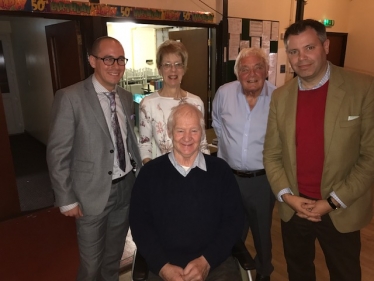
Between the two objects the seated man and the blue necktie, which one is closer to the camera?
the seated man

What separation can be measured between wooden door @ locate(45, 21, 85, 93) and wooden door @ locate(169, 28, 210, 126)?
188cm

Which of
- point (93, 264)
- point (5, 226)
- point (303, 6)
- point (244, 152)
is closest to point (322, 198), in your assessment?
point (244, 152)

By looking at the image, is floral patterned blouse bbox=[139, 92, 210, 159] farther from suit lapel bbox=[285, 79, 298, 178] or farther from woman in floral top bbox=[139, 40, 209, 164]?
suit lapel bbox=[285, 79, 298, 178]

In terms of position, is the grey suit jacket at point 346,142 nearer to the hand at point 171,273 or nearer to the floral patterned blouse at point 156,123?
the floral patterned blouse at point 156,123

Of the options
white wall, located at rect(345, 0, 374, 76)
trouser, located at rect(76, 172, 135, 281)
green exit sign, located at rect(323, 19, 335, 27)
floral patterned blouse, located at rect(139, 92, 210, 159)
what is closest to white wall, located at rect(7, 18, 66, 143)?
floral patterned blouse, located at rect(139, 92, 210, 159)

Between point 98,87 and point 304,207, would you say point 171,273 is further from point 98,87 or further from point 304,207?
point 98,87

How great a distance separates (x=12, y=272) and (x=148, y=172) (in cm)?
157

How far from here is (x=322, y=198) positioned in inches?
62.3

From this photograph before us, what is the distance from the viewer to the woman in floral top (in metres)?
1.89

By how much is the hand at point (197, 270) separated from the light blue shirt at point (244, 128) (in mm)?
699

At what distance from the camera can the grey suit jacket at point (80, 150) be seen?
1.63m

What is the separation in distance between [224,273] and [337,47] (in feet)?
20.2

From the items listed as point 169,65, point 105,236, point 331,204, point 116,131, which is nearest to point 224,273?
point 331,204

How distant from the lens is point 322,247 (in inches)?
67.2
